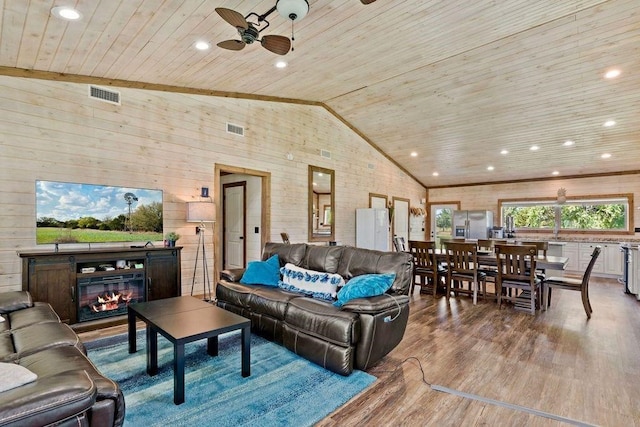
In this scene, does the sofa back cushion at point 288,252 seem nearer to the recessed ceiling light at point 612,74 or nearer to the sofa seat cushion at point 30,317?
the sofa seat cushion at point 30,317

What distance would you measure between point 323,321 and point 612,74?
5249mm

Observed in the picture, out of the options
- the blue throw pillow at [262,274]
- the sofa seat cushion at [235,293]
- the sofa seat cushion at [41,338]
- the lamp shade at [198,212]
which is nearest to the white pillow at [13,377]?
the sofa seat cushion at [41,338]

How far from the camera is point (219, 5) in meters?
2.86

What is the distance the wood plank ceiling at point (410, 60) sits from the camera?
3.02 meters

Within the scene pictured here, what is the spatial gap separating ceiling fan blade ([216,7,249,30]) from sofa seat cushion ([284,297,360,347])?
7.89 ft

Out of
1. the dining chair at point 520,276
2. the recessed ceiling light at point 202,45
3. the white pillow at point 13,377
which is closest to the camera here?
the white pillow at point 13,377

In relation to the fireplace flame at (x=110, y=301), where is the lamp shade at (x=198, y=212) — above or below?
above

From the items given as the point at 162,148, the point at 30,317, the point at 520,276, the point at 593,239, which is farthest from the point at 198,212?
the point at 593,239

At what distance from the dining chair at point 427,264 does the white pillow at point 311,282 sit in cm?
230

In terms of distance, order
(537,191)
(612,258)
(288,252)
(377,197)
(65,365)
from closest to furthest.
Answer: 1. (65,365)
2. (288,252)
3. (612,258)
4. (377,197)
5. (537,191)

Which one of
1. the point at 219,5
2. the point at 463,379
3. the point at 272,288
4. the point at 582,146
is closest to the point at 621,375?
the point at 463,379

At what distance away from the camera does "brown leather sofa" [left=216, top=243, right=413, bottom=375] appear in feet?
8.68

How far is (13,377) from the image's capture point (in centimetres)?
140

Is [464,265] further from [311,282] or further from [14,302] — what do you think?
[14,302]
